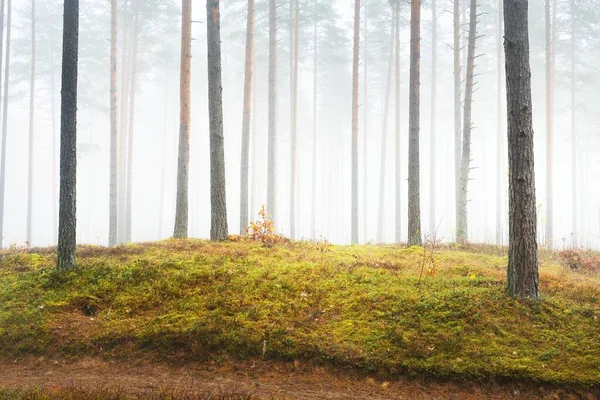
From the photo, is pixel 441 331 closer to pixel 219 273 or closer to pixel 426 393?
pixel 426 393

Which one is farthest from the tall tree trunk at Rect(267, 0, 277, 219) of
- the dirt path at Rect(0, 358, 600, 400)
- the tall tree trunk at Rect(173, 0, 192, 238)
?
the dirt path at Rect(0, 358, 600, 400)

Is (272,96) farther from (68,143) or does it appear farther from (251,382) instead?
(251,382)

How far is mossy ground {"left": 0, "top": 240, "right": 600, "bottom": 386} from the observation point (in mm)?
4824

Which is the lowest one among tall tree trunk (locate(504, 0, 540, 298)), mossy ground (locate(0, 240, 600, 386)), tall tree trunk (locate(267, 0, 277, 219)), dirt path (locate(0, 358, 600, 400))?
dirt path (locate(0, 358, 600, 400))

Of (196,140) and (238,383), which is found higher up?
(196,140)

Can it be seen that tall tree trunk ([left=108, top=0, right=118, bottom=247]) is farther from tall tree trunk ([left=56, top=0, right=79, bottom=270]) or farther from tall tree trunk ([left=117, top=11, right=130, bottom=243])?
tall tree trunk ([left=56, top=0, right=79, bottom=270])

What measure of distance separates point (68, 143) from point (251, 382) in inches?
224

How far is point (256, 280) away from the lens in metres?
6.85

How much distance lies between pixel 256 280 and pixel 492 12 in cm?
3074

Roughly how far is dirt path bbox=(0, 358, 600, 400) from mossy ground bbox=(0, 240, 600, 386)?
16cm

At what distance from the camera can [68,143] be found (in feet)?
23.3

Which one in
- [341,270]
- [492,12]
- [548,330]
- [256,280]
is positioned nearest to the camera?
[548,330]

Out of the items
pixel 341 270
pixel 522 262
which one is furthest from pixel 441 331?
pixel 341 270

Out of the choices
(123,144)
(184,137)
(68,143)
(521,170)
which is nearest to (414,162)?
(521,170)
